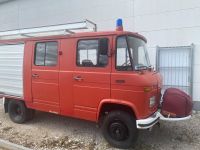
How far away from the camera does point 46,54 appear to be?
6.46 metres

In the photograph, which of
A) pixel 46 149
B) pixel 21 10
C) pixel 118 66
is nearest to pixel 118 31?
pixel 118 66

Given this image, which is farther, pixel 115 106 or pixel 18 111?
pixel 18 111

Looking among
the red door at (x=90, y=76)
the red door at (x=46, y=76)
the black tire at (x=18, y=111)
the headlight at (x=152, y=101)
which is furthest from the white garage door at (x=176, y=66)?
the black tire at (x=18, y=111)

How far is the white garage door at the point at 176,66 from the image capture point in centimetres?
843

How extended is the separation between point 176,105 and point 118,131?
137 cm

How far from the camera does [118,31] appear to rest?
5.36 metres

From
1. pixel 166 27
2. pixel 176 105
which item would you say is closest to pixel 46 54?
pixel 176 105

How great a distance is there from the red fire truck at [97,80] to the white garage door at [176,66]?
288 cm

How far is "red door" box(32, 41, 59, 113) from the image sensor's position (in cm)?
625

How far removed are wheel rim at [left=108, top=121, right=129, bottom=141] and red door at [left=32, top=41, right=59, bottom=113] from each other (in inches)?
62.0

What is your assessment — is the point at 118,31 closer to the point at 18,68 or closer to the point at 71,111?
the point at 71,111

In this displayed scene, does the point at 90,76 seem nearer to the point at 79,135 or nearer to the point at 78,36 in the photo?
the point at 78,36

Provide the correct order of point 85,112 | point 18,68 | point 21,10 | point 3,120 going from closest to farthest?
point 85,112 → point 18,68 → point 3,120 → point 21,10

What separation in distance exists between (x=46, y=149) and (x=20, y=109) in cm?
225
